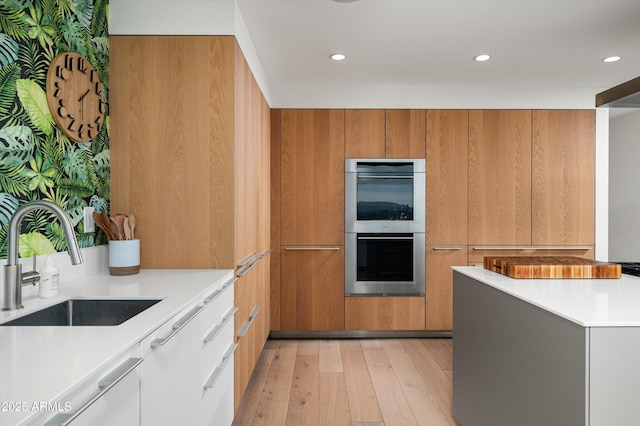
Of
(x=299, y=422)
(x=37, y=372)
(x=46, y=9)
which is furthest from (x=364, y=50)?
(x=37, y=372)

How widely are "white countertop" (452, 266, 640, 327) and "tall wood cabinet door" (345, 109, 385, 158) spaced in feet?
6.75

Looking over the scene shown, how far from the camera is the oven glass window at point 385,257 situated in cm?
387

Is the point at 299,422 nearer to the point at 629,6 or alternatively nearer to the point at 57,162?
the point at 57,162

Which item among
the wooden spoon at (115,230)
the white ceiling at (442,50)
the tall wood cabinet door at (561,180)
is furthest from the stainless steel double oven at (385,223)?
the wooden spoon at (115,230)

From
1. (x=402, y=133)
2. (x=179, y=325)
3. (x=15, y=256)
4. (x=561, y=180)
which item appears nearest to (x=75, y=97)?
(x=15, y=256)

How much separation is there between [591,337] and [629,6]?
2171mm

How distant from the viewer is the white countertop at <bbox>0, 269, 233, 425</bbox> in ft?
2.39

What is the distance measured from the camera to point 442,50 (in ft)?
9.85

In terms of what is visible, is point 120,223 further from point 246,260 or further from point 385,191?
point 385,191

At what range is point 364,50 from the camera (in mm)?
2996

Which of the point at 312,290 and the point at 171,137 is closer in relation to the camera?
the point at 171,137

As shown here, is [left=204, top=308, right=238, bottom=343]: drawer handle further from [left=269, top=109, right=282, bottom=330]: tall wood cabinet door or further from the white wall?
the white wall

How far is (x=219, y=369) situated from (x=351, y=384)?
1.35 meters

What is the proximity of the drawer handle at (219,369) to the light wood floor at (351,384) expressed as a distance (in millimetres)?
566
